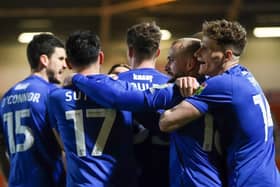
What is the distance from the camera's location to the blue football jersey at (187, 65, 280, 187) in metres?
2.99

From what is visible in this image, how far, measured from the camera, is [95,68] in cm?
335

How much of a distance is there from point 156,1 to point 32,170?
4.47 meters

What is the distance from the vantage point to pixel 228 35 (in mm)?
3010

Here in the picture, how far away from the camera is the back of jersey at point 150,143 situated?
133 inches

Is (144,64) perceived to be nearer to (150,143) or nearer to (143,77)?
(143,77)

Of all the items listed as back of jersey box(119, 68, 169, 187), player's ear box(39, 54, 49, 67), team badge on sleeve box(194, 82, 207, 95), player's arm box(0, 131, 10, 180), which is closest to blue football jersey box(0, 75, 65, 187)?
player's ear box(39, 54, 49, 67)

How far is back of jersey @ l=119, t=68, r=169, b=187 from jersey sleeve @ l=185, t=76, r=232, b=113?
1.41 ft

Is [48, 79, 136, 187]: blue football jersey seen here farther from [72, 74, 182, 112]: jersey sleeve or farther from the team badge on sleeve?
the team badge on sleeve

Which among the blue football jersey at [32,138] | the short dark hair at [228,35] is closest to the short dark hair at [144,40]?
the short dark hair at [228,35]

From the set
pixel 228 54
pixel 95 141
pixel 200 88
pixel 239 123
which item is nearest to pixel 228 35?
pixel 228 54

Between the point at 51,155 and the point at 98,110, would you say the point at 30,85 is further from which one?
the point at 98,110

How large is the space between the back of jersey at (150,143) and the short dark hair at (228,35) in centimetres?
48

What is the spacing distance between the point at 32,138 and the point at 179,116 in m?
1.12

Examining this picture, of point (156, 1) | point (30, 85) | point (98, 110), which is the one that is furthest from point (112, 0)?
point (98, 110)
